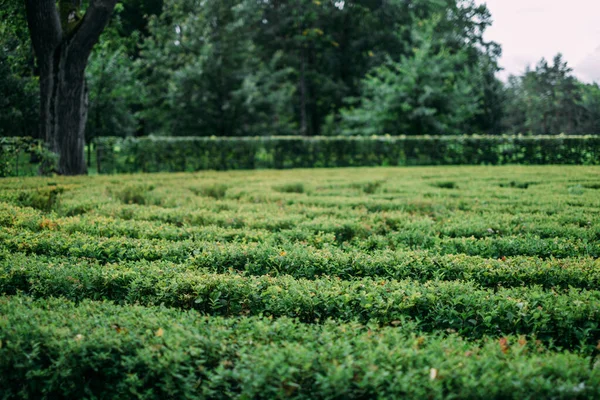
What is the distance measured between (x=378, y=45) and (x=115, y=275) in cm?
3154

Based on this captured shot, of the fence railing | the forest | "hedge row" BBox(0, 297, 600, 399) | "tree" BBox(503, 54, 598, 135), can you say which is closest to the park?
"hedge row" BBox(0, 297, 600, 399)

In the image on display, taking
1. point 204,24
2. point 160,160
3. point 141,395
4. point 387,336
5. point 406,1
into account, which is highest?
point 406,1

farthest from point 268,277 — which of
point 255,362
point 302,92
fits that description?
point 302,92

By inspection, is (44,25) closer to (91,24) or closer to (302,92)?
(91,24)

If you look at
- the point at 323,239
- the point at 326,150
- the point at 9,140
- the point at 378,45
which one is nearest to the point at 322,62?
the point at 378,45

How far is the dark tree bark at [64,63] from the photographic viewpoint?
35.1ft

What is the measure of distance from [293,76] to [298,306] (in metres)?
31.2

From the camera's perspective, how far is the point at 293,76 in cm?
3316

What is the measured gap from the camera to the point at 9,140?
10.8 metres

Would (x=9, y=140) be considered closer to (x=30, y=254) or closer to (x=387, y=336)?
(x=30, y=254)

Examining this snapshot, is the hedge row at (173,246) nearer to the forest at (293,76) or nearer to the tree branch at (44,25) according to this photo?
the tree branch at (44,25)

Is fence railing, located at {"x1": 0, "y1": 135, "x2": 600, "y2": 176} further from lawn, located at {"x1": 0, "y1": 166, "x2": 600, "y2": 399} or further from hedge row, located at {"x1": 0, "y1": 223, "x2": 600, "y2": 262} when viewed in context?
hedge row, located at {"x1": 0, "y1": 223, "x2": 600, "y2": 262}

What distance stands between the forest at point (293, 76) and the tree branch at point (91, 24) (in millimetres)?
2381

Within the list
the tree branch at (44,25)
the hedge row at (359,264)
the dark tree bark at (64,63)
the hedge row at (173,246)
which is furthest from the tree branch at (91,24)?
the hedge row at (359,264)
